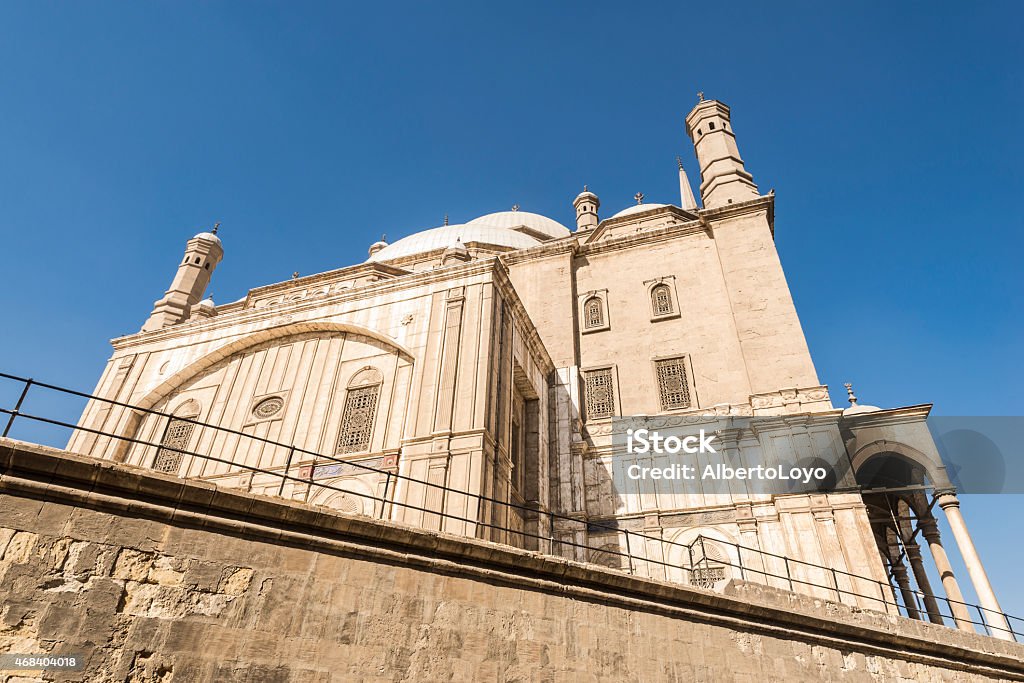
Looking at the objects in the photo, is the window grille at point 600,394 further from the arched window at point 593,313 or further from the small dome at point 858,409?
the small dome at point 858,409

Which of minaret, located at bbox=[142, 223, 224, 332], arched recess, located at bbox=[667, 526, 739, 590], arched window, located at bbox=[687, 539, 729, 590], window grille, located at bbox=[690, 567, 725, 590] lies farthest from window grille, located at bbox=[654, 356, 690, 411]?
minaret, located at bbox=[142, 223, 224, 332]

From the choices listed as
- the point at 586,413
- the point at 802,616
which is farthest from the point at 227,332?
the point at 802,616

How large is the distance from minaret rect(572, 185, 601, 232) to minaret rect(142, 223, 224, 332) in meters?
17.5

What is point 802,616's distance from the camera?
30.8 feet

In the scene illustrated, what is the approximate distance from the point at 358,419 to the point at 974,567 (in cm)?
1454

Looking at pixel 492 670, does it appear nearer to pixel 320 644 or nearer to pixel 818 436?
pixel 320 644

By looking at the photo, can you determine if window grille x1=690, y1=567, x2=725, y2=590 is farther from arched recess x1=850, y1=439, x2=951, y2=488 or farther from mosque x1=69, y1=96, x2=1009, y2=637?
arched recess x1=850, y1=439, x2=951, y2=488

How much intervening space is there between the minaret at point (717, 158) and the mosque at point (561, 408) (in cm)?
28

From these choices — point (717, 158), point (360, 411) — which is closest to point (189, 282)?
point (360, 411)

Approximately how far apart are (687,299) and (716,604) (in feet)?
43.1

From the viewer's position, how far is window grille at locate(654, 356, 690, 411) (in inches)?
727

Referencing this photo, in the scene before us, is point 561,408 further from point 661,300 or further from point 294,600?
point 294,600

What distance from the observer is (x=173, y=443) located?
1666 centimetres

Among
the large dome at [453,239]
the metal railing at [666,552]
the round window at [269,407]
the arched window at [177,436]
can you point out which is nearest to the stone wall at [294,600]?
the metal railing at [666,552]
